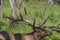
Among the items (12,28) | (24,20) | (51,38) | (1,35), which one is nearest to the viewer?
(1,35)

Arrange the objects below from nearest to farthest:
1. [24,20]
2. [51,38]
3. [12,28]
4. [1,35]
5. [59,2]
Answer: [1,35] → [24,20] → [51,38] → [12,28] → [59,2]

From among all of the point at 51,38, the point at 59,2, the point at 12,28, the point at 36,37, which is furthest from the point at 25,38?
the point at 59,2

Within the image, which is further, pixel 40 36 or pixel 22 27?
pixel 22 27

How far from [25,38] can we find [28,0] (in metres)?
29.2

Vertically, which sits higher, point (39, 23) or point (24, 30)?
point (39, 23)

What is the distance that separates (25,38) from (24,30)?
370cm

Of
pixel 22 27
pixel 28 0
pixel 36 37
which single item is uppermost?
pixel 36 37

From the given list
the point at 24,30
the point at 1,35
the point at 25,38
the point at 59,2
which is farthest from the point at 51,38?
the point at 59,2

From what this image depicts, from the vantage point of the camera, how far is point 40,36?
8.91 metres

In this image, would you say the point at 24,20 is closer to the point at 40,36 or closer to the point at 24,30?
the point at 40,36

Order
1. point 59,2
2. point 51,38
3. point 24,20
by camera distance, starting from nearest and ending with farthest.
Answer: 1. point 24,20
2. point 51,38
3. point 59,2

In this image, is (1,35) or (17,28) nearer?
(1,35)

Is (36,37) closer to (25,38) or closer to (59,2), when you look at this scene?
(25,38)

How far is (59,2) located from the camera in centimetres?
3559
